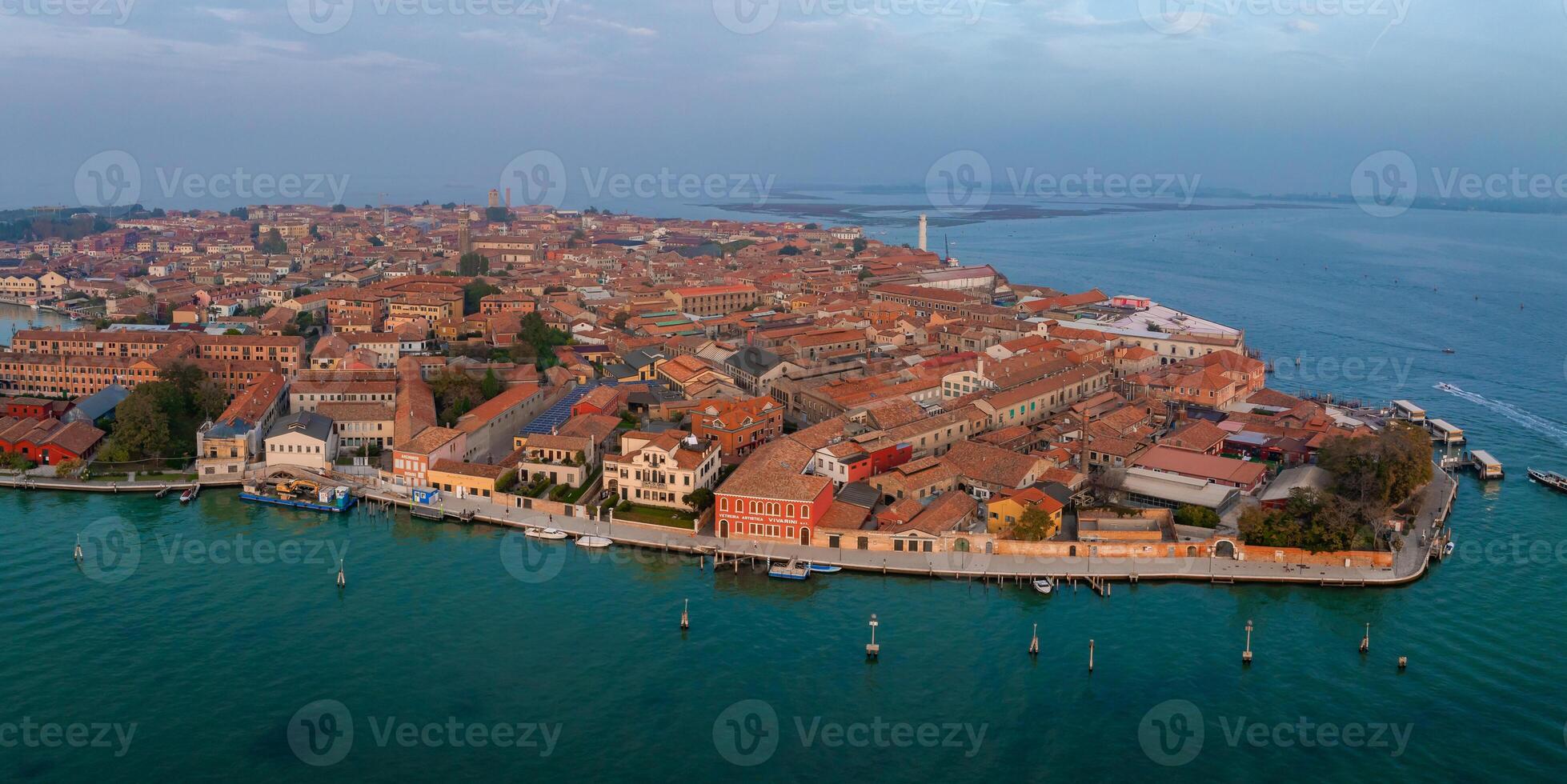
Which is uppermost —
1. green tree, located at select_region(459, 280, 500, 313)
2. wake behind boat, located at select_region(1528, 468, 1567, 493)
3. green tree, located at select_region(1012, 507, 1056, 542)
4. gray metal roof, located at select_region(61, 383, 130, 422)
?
green tree, located at select_region(459, 280, 500, 313)

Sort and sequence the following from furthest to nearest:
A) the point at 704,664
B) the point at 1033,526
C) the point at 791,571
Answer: the point at 1033,526, the point at 791,571, the point at 704,664

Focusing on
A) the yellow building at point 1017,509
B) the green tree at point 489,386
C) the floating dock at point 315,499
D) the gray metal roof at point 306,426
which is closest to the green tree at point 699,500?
the yellow building at point 1017,509

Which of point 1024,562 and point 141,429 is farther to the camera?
point 141,429

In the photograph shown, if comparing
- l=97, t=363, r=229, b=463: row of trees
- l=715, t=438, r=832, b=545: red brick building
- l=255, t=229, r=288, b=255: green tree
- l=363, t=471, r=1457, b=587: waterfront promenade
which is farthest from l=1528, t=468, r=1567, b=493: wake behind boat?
l=255, t=229, r=288, b=255: green tree

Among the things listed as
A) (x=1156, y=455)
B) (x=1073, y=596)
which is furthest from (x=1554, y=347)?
(x=1073, y=596)

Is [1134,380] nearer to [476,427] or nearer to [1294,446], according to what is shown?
[1294,446]

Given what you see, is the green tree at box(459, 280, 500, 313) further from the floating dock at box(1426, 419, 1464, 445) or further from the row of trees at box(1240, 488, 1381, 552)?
the floating dock at box(1426, 419, 1464, 445)

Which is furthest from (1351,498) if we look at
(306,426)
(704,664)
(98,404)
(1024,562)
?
(98,404)

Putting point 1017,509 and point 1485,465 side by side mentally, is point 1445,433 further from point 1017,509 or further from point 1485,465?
point 1017,509

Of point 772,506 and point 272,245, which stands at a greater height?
point 272,245
